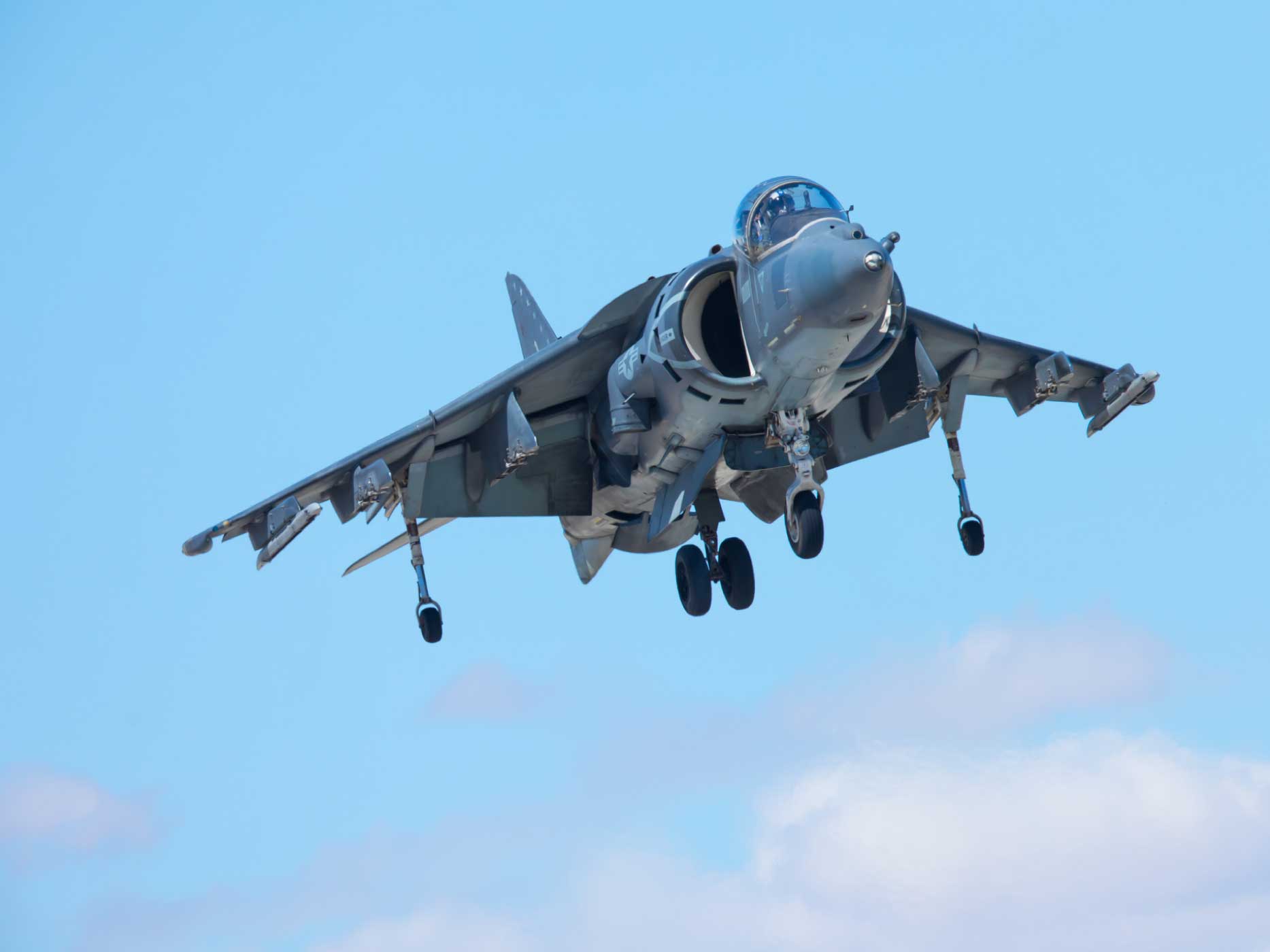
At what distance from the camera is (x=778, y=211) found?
2225cm

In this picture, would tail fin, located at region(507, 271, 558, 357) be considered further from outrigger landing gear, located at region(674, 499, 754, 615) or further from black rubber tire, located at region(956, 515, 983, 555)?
black rubber tire, located at region(956, 515, 983, 555)

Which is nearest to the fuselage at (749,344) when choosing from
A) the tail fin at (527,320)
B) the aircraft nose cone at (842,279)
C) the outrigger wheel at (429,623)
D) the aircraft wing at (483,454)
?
the aircraft nose cone at (842,279)

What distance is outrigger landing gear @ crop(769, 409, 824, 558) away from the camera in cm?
2238

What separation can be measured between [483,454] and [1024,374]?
7.39m

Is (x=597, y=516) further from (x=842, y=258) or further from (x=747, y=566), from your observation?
(x=842, y=258)

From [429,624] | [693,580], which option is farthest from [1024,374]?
[429,624]

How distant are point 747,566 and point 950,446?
3.05 m

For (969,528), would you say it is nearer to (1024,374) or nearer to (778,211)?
(1024,374)

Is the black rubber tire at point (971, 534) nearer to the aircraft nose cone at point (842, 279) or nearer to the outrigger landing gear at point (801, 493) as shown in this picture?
the outrigger landing gear at point (801, 493)

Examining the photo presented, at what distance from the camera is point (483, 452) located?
2527 centimetres

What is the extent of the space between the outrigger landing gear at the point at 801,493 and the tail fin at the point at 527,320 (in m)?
8.37

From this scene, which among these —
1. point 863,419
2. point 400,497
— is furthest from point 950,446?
point 400,497

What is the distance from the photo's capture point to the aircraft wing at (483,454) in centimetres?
2445

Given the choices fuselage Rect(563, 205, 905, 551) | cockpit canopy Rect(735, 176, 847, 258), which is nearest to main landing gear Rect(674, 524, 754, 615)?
fuselage Rect(563, 205, 905, 551)
